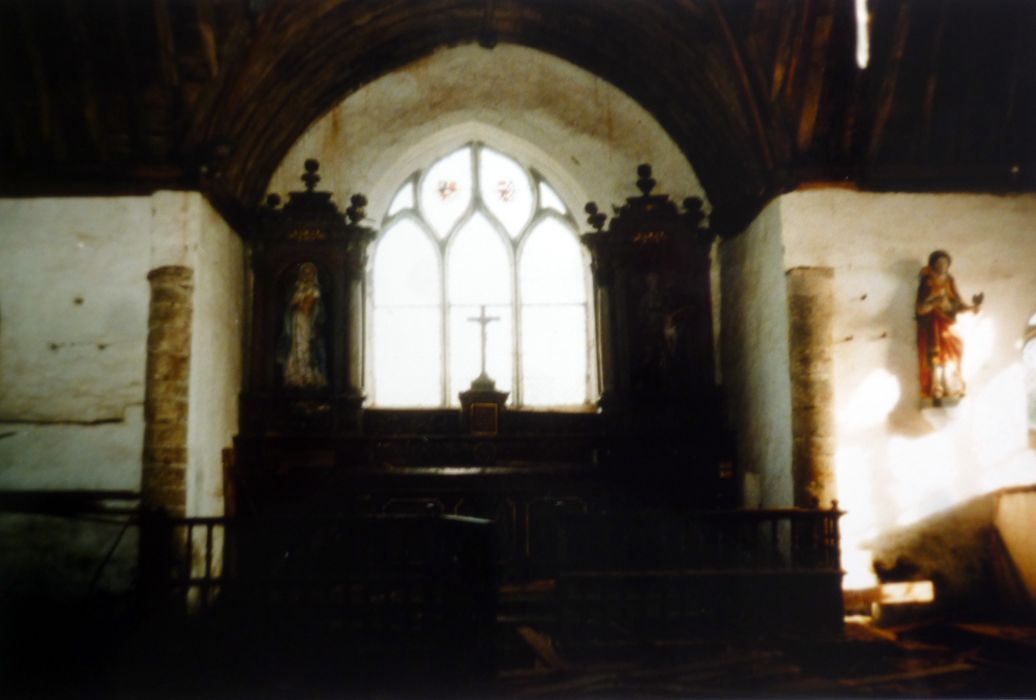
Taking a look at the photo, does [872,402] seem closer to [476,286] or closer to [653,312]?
[653,312]

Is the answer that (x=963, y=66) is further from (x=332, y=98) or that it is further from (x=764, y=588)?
(x=332, y=98)

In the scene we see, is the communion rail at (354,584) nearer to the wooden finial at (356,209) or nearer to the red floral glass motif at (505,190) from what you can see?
the wooden finial at (356,209)

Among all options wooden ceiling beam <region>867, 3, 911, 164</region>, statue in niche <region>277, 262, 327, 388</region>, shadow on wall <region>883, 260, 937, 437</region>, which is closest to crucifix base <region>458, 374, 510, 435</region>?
statue in niche <region>277, 262, 327, 388</region>

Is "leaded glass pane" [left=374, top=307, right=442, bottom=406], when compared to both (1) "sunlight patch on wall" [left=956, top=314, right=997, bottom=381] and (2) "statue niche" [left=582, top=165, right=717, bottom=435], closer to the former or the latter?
(2) "statue niche" [left=582, top=165, right=717, bottom=435]

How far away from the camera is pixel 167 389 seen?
7.39 m

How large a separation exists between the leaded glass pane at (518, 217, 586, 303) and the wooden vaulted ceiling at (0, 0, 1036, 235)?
86.2 inches

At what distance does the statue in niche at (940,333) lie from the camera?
744 centimetres

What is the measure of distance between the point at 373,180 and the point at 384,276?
3.48 feet

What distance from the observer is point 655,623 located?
20.6 feet

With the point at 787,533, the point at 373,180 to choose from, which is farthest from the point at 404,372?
the point at 787,533

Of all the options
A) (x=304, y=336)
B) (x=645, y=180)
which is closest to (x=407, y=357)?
(x=304, y=336)

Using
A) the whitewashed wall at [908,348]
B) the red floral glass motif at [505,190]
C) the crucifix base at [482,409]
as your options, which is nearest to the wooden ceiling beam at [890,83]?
the whitewashed wall at [908,348]

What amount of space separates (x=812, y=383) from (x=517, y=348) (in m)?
3.38

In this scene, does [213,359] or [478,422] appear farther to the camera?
[478,422]
